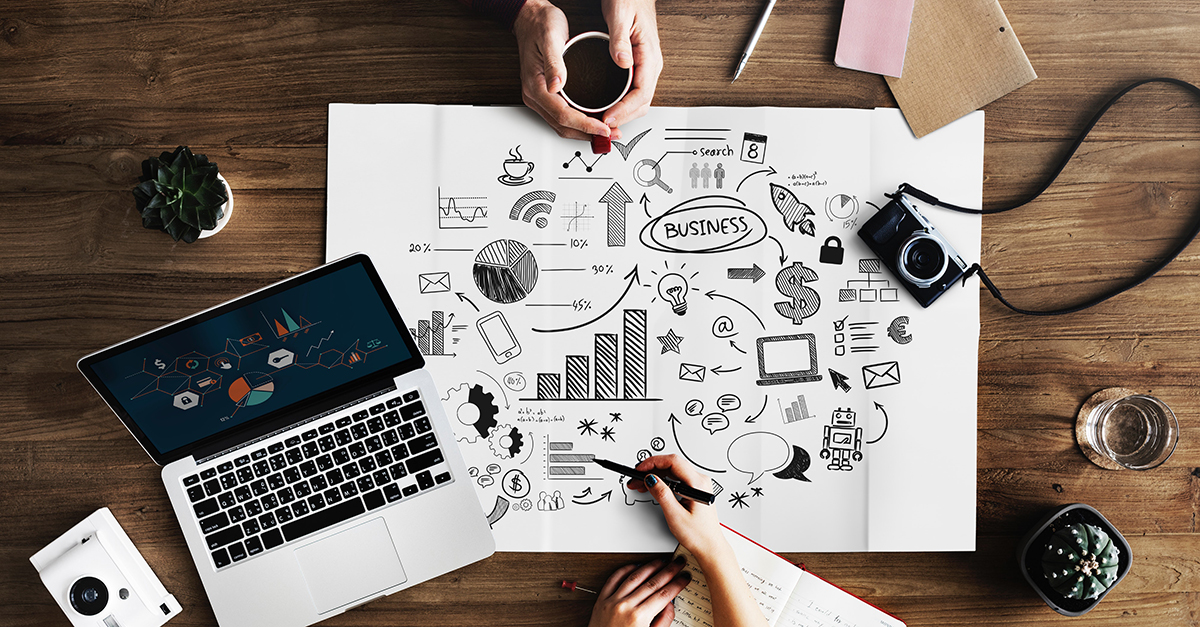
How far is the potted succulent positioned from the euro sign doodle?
80 centimetres

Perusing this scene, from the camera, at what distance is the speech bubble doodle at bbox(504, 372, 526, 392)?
3.25 ft

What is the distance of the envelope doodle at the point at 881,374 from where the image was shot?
99 centimetres

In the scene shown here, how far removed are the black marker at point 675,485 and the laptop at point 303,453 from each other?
0.20 metres

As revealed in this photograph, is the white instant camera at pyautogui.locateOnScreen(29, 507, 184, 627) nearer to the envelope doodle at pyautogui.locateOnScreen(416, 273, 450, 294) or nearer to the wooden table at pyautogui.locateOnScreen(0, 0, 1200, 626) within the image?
the wooden table at pyautogui.locateOnScreen(0, 0, 1200, 626)

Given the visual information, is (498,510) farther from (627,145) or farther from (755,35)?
(755,35)

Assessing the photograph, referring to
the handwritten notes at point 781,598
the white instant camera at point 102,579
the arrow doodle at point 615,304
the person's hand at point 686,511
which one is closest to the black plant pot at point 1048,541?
the handwritten notes at point 781,598

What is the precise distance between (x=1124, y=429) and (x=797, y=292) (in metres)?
0.54

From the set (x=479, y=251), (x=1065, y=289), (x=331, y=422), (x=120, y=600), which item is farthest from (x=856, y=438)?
(x=120, y=600)

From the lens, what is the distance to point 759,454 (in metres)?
0.99

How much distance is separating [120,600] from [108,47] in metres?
0.80

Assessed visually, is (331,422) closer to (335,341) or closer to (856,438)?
(335,341)

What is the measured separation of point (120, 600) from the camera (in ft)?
3.08

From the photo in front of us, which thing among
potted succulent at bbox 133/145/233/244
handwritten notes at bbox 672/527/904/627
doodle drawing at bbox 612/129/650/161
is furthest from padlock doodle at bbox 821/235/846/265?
potted succulent at bbox 133/145/233/244

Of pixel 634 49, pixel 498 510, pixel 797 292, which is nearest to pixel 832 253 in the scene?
pixel 797 292
